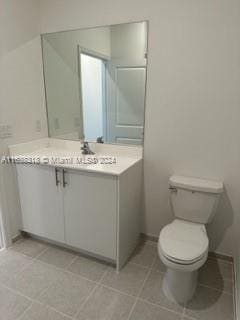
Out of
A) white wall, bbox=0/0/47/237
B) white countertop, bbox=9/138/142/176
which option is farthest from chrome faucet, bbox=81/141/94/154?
white wall, bbox=0/0/47/237

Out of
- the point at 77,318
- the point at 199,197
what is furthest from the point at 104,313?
the point at 199,197

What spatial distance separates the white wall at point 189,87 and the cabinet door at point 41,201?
86 centimetres

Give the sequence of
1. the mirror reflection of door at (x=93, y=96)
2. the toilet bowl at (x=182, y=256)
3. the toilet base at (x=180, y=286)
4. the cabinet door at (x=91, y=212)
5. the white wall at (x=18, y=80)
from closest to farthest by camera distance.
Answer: the toilet bowl at (x=182, y=256)
the toilet base at (x=180, y=286)
the cabinet door at (x=91, y=212)
the white wall at (x=18, y=80)
the mirror reflection of door at (x=93, y=96)

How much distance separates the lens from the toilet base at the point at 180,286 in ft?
5.27

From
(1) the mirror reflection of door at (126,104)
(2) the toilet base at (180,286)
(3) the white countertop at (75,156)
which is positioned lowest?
(2) the toilet base at (180,286)

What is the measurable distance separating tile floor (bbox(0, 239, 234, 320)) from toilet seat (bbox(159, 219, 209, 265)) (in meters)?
0.41

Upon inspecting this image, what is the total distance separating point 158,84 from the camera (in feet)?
6.30

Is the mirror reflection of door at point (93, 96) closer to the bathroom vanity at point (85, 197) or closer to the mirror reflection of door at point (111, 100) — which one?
the mirror reflection of door at point (111, 100)

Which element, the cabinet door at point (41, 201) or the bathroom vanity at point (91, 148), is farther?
the cabinet door at point (41, 201)

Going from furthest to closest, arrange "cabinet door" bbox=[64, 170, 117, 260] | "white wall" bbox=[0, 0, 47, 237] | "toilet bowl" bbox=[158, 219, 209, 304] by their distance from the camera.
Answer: "white wall" bbox=[0, 0, 47, 237] → "cabinet door" bbox=[64, 170, 117, 260] → "toilet bowl" bbox=[158, 219, 209, 304]

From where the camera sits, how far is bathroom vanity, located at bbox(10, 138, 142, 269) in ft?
5.84

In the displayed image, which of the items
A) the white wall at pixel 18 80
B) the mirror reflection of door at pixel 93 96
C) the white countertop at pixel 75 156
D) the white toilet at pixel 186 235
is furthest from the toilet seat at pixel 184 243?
the white wall at pixel 18 80

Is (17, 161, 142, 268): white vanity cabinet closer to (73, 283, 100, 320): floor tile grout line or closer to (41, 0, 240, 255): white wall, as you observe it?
(73, 283, 100, 320): floor tile grout line

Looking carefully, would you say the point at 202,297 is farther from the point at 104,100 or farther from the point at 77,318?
the point at 104,100
